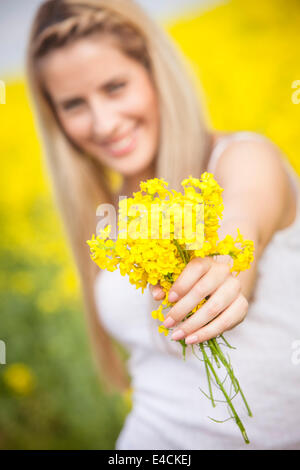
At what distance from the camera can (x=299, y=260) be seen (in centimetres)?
72

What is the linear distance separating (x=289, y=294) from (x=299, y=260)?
72 mm

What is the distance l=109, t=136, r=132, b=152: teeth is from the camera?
2.77ft

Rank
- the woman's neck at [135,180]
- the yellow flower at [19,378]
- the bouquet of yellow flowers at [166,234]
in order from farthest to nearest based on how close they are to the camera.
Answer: the yellow flower at [19,378]
the woman's neck at [135,180]
the bouquet of yellow flowers at [166,234]

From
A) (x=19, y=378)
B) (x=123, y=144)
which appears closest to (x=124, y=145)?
(x=123, y=144)

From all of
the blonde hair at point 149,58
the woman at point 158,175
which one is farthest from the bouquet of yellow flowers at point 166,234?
the blonde hair at point 149,58

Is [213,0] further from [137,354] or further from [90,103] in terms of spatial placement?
[137,354]

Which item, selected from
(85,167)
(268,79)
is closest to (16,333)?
(85,167)

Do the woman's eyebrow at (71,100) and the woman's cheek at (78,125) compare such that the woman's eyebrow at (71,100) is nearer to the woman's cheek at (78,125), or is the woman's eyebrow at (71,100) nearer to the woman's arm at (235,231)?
the woman's cheek at (78,125)

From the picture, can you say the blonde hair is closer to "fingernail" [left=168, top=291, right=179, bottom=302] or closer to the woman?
the woman

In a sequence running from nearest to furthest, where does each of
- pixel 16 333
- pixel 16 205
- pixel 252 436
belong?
1. pixel 252 436
2. pixel 16 333
3. pixel 16 205

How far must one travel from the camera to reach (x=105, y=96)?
81 centimetres

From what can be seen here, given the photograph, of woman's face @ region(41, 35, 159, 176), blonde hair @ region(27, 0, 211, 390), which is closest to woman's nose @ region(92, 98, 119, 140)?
woman's face @ region(41, 35, 159, 176)

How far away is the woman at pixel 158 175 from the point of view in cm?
65

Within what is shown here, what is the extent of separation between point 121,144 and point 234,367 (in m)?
0.53
